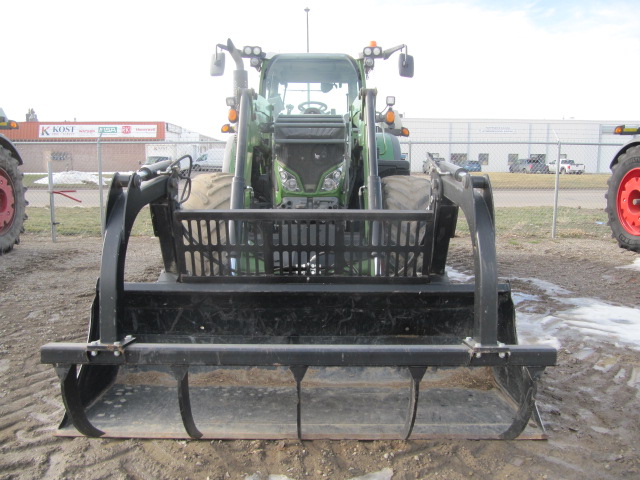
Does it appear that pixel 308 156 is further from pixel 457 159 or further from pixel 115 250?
pixel 457 159

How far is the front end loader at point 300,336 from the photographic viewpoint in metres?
2.30

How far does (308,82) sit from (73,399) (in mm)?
4123

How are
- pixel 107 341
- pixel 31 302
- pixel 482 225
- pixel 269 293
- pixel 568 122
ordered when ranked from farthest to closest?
pixel 568 122, pixel 31 302, pixel 269 293, pixel 482 225, pixel 107 341

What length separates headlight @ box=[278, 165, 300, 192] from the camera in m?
4.37

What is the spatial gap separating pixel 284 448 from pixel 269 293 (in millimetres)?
848

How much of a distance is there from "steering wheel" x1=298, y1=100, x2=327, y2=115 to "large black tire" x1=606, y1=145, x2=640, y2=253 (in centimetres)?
465

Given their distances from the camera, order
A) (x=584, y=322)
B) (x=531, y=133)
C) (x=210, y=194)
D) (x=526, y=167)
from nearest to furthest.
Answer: (x=210, y=194) → (x=584, y=322) → (x=526, y=167) → (x=531, y=133)

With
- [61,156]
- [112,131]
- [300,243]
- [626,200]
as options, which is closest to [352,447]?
[300,243]

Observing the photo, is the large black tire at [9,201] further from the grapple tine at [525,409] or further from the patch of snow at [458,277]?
the grapple tine at [525,409]

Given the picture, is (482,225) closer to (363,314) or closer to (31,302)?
(363,314)

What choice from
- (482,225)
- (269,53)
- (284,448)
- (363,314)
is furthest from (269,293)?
(269,53)

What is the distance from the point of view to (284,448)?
8.67 ft

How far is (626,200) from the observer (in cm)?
752

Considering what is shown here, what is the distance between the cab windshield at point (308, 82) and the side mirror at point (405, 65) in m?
0.47
